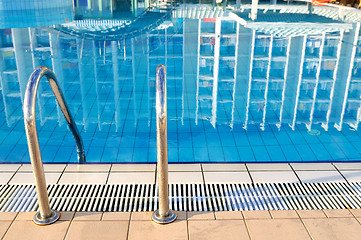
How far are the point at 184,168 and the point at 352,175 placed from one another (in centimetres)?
102

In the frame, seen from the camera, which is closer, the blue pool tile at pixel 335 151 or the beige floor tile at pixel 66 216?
the beige floor tile at pixel 66 216

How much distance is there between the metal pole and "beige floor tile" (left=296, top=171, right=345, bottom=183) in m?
0.90

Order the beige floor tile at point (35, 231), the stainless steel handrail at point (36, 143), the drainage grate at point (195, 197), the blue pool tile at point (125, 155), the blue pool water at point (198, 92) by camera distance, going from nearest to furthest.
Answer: the stainless steel handrail at point (36, 143) → the beige floor tile at point (35, 231) → the drainage grate at point (195, 197) → the blue pool tile at point (125, 155) → the blue pool water at point (198, 92)

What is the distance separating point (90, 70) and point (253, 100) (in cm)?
277

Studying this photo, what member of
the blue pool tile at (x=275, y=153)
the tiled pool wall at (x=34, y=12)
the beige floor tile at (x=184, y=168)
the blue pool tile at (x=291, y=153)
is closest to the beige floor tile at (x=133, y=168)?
the beige floor tile at (x=184, y=168)

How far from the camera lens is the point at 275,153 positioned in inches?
124

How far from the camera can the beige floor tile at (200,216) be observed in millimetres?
1705

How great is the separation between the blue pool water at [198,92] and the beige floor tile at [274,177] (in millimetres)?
871

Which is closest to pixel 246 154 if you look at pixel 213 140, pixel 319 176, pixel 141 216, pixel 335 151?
pixel 213 140

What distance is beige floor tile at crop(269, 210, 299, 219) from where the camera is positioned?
5.65 feet

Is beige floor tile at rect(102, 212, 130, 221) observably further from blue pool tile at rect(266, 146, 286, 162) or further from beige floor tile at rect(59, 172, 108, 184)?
blue pool tile at rect(266, 146, 286, 162)

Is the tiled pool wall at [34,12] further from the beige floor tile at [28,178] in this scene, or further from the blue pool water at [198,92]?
the beige floor tile at [28,178]

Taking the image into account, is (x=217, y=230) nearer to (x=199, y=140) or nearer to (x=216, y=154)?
(x=216, y=154)

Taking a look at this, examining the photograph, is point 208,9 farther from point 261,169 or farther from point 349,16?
point 261,169
